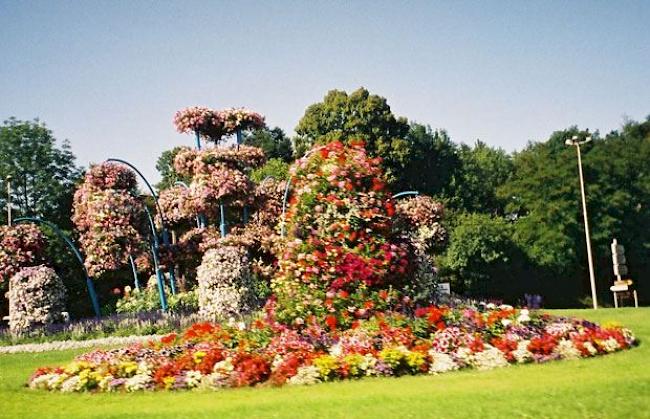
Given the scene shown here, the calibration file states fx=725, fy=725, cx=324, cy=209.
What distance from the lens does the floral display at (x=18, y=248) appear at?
22875 millimetres

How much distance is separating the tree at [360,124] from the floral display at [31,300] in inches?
1024

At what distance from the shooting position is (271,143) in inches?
2176

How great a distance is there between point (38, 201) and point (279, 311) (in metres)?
24.7

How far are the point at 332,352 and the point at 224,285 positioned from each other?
9.69 m

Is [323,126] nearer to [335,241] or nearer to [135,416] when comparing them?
[335,241]

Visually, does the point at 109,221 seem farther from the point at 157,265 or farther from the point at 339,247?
the point at 339,247

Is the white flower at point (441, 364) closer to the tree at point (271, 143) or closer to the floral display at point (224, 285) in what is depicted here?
the floral display at point (224, 285)

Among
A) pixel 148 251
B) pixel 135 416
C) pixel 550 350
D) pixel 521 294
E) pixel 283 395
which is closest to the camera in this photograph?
pixel 135 416

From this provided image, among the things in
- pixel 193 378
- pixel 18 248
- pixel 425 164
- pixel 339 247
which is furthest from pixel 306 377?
pixel 425 164

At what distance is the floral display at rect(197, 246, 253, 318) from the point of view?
20609 millimetres

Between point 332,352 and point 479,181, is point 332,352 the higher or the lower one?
the lower one

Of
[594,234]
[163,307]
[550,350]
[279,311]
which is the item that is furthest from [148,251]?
[594,234]

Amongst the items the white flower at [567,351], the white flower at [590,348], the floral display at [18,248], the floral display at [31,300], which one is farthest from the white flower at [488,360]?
the floral display at [18,248]

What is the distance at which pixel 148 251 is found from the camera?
26.2 meters
